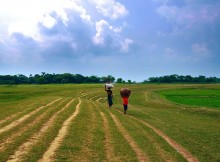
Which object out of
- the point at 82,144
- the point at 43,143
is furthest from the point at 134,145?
the point at 43,143

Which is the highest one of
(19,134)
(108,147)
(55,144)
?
(19,134)

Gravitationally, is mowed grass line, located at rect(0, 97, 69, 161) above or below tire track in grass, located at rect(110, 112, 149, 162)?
above

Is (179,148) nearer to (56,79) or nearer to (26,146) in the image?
(26,146)

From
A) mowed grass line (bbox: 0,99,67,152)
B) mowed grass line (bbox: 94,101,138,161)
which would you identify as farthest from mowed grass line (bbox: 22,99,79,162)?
mowed grass line (bbox: 94,101,138,161)

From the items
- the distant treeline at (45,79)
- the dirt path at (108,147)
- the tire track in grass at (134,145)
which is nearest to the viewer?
the dirt path at (108,147)

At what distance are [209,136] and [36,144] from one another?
1012cm

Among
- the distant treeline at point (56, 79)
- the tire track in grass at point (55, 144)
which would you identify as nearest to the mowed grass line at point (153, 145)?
the tire track in grass at point (55, 144)

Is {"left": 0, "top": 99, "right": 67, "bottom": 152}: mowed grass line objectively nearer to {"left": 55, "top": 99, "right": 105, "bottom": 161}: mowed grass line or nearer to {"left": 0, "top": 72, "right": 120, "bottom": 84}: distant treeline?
{"left": 55, "top": 99, "right": 105, "bottom": 161}: mowed grass line

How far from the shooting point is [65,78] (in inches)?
7067

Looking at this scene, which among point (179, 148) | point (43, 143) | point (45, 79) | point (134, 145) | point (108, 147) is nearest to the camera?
point (43, 143)

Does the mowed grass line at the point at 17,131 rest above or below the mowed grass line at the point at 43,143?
above

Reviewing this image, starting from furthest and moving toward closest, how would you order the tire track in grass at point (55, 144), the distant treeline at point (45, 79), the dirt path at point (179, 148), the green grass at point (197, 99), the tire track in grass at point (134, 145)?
the distant treeline at point (45, 79)
the green grass at point (197, 99)
the dirt path at point (179, 148)
the tire track in grass at point (134, 145)
the tire track in grass at point (55, 144)

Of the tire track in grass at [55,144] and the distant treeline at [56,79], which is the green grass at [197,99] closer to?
the tire track in grass at [55,144]

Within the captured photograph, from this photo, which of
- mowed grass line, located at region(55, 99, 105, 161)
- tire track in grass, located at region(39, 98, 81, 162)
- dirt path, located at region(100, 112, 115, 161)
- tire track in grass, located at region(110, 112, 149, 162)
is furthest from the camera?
tire track in grass, located at region(110, 112, 149, 162)
